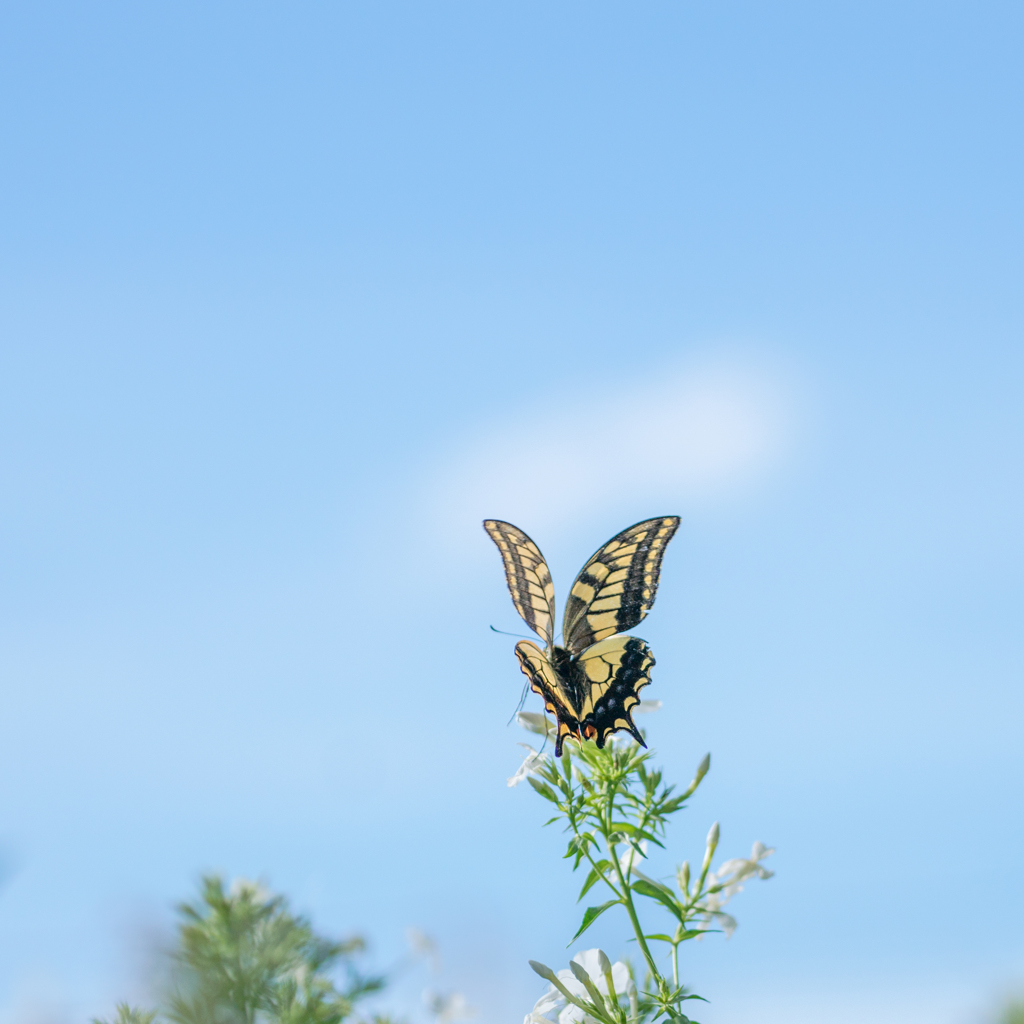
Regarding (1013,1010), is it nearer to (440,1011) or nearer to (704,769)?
(704,769)

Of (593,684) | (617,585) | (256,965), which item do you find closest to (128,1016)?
(256,965)

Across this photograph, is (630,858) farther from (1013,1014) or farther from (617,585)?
(1013,1014)

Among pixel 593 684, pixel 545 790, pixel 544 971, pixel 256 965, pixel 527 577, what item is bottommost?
pixel 256 965

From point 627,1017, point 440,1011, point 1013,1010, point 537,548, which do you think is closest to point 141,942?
point 440,1011

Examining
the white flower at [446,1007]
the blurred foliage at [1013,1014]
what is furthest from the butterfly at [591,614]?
the blurred foliage at [1013,1014]

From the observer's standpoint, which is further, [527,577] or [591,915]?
[527,577]

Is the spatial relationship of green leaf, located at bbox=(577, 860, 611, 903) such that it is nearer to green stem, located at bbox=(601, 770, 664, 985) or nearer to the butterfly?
green stem, located at bbox=(601, 770, 664, 985)

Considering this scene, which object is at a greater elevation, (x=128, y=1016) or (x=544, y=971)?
(x=544, y=971)

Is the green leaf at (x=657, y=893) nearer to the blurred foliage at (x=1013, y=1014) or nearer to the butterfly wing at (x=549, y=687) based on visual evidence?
the butterfly wing at (x=549, y=687)
